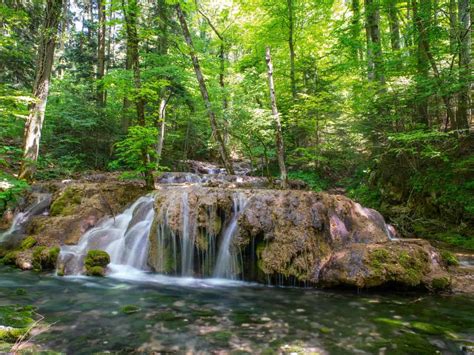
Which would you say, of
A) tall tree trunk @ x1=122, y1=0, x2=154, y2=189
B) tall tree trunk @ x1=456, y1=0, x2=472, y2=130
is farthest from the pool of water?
tall tree trunk @ x1=456, y1=0, x2=472, y2=130

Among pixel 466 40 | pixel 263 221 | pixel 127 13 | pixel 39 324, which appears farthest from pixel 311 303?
pixel 127 13

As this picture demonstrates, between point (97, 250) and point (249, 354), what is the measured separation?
16.7ft

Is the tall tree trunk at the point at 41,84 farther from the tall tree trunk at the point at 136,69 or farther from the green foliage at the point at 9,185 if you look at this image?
the tall tree trunk at the point at 136,69

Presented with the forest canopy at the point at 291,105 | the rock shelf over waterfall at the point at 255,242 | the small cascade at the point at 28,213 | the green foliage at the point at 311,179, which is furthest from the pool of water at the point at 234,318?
the green foliage at the point at 311,179

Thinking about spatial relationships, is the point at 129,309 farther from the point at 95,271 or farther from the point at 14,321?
the point at 95,271

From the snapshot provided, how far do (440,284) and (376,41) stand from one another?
→ 29.2 ft

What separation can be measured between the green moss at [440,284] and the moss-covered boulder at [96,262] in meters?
6.31

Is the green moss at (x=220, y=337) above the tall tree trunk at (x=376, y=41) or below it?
below

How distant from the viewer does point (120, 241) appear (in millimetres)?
8047

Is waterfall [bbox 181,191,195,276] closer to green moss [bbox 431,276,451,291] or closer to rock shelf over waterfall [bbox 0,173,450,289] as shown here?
rock shelf over waterfall [bbox 0,173,450,289]


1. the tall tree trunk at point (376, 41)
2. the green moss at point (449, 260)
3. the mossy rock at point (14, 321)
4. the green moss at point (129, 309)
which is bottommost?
the green moss at point (129, 309)

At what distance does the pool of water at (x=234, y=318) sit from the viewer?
12.3ft

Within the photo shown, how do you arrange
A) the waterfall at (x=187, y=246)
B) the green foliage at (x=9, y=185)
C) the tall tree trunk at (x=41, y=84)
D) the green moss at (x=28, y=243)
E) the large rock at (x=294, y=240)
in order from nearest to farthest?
the large rock at (x=294, y=240), the waterfall at (x=187, y=246), the green moss at (x=28, y=243), the green foliage at (x=9, y=185), the tall tree trunk at (x=41, y=84)

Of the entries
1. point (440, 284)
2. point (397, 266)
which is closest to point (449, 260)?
point (440, 284)
